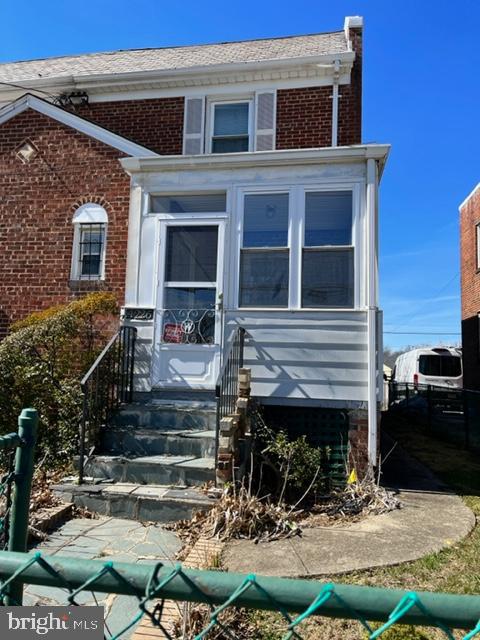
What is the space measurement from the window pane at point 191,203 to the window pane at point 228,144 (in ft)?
9.62

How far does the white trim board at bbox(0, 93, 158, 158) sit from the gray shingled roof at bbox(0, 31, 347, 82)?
1.84m

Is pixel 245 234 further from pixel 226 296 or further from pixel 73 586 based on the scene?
pixel 73 586

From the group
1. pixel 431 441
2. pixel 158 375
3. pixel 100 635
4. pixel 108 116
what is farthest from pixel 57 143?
pixel 431 441

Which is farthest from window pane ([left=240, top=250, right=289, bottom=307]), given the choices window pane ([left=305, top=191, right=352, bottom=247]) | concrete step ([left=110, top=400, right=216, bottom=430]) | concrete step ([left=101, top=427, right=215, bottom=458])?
concrete step ([left=101, top=427, right=215, bottom=458])

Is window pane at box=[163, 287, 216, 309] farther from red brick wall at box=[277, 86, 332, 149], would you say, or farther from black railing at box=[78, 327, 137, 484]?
red brick wall at box=[277, 86, 332, 149]

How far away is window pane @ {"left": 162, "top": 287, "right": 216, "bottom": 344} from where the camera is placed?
6.43m

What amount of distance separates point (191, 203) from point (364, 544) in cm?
490

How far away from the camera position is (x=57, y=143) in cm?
812

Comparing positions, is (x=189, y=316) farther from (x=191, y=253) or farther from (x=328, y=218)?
(x=328, y=218)

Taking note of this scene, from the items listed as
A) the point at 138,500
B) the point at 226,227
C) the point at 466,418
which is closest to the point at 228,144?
the point at 226,227

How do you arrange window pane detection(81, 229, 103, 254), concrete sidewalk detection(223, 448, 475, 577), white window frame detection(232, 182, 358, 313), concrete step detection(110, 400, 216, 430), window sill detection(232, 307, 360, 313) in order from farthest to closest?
window pane detection(81, 229, 103, 254)
white window frame detection(232, 182, 358, 313)
window sill detection(232, 307, 360, 313)
concrete step detection(110, 400, 216, 430)
concrete sidewalk detection(223, 448, 475, 577)

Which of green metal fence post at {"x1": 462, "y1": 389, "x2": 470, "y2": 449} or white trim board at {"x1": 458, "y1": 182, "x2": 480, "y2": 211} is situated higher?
white trim board at {"x1": 458, "y1": 182, "x2": 480, "y2": 211}

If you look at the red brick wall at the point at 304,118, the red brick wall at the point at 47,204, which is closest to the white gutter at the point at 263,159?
the red brick wall at the point at 47,204

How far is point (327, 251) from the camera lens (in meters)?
6.22
